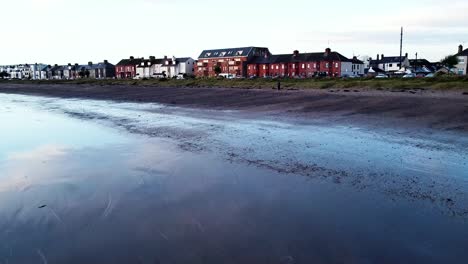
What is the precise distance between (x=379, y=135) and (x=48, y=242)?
33.0ft

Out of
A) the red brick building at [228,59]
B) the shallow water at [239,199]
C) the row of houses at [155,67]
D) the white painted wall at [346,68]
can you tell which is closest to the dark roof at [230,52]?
the red brick building at [228,59]

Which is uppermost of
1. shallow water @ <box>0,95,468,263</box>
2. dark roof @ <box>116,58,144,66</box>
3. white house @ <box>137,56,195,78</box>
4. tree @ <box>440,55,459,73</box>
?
dark roof @ <box>116,58,144,66</box>

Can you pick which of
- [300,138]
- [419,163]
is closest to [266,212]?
[419,163]

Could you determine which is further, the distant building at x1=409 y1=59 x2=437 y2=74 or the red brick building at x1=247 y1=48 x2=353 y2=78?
the red brick building at x1=247 y1=48 x2=353 y2=78

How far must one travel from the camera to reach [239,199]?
6.65m

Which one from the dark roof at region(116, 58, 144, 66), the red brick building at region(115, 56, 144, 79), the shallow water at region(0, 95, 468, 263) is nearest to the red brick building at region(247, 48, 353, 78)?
the dark roof at region(116, 58, 144, 66)

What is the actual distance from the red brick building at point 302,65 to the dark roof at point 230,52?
5291mm

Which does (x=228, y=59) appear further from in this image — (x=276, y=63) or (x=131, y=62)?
(x=131, y=62)

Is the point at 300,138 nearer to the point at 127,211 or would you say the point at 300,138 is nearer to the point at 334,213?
the point at 334,213

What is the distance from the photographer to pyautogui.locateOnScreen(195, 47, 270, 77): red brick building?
298ft

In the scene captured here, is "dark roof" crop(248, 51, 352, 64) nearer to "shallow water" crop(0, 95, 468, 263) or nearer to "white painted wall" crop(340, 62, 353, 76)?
"white painted wall" crop(340, 62, 353, 76)

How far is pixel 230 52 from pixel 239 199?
300ft

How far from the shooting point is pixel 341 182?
7453mm

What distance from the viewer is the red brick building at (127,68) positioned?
11288cm
